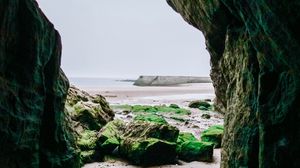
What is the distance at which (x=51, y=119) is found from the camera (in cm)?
647

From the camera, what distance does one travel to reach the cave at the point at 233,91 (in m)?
4.62

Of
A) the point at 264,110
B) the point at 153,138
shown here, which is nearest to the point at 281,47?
the point at 264,110

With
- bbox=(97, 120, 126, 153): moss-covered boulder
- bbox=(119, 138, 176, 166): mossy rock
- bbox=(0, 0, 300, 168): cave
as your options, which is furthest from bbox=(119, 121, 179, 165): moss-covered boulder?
bbox=(0, 0, 300, 168): cave

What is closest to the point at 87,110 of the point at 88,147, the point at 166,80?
the point at 88,147

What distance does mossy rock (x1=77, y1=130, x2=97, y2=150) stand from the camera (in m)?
9.84

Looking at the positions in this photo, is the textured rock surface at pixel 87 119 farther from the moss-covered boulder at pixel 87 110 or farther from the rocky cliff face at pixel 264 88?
the rocky cliff face at pixel 264 88

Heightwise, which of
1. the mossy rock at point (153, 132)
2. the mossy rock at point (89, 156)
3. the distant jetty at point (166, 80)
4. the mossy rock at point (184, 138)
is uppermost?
the distant jetty at point (166, 80)

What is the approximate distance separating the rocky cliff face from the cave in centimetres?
1

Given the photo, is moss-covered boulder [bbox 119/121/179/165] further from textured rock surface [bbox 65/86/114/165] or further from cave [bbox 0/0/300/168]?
cave [bbox 0/0/300/168]

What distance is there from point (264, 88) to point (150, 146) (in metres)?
4.39

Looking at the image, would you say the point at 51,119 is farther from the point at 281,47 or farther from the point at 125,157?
the point at 281,47

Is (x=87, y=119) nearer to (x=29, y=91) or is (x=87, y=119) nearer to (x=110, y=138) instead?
(x=110, y=138)

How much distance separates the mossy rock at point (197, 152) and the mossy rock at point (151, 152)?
1.34 ft

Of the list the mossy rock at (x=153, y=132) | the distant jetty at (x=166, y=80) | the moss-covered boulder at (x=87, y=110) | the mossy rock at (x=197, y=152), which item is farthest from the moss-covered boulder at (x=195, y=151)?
the distant jetty at (x=166, y=80)
